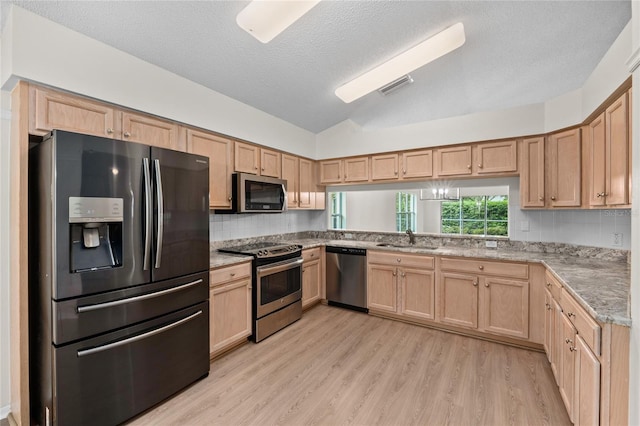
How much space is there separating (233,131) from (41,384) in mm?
2504

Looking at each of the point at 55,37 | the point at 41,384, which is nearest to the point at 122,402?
the point at 41,384

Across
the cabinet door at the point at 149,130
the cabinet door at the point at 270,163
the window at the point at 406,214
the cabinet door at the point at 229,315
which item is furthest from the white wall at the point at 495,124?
the cabinet door at the point at 229,315

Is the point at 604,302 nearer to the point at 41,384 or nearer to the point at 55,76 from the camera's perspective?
the point at 41,384

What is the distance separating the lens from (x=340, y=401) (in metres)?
2.11

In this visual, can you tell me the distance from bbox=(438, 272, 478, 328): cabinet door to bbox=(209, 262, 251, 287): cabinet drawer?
7.26ft

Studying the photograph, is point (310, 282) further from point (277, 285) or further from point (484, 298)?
point (484, 298)

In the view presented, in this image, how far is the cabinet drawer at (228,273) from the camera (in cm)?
255

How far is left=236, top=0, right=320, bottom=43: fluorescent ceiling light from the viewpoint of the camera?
182 cm

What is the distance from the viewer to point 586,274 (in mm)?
2100

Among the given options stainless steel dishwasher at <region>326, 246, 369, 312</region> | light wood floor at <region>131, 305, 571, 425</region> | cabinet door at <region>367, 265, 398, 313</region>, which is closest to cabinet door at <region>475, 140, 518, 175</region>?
cabinet door at <region>367, 265, 398, 313</region>

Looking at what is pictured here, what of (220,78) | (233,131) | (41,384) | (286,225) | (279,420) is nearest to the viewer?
(41,384)

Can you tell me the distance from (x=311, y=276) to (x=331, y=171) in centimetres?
166

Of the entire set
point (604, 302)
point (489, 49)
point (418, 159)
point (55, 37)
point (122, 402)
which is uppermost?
point (489, 49)

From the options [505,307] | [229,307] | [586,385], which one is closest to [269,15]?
[229,307]
